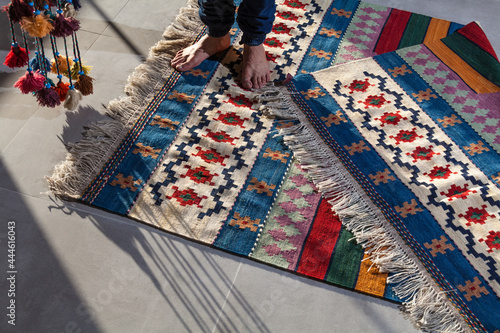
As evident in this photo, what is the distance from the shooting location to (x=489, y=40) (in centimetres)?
207

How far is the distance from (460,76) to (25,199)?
1.54 m

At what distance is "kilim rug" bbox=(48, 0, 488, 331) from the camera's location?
1376mm

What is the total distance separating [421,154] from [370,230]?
346 mm

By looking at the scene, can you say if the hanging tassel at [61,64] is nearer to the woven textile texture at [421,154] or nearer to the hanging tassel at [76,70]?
the hanging tassel at [76,70]

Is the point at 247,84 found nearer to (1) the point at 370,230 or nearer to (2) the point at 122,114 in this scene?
(2) the point at 122,114

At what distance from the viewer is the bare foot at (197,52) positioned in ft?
6.00

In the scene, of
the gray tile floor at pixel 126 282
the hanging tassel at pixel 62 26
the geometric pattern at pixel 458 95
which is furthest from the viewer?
the geometric pattern at pixel 458 95

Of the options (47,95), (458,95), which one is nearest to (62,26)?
(47,95)

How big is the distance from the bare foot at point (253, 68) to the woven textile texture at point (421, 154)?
0.11 meters

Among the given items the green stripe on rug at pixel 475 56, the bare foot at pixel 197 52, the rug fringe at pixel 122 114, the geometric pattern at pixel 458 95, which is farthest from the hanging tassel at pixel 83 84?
the green stripe on rug at pixel 475 56

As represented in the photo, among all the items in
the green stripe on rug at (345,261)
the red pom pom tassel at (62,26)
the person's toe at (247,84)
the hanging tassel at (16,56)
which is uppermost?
the red pom pom tassel at (62,26)

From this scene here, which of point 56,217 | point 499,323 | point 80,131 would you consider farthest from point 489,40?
point 56,217

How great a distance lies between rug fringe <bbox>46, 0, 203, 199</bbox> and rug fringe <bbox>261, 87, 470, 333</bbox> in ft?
1.36

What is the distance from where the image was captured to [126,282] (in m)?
1.31
